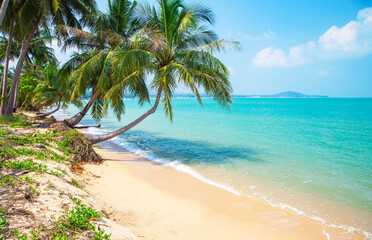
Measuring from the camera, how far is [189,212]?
4.79 meters

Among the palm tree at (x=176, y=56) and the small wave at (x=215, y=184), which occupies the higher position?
the palm tree at (x=176, y=56)

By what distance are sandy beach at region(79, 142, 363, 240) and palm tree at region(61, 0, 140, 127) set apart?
4591 mm

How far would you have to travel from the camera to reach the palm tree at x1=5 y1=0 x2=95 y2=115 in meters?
10.5

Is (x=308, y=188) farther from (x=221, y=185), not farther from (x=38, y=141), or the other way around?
(x=38, y=141)

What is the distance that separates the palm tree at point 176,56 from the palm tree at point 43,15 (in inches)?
206

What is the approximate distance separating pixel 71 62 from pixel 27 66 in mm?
20333

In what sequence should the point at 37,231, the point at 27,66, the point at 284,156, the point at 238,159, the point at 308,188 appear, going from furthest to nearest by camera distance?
the point at 27,66, the point at 284,156, the point at 238,159, the point at 308,188, the point at 37,231

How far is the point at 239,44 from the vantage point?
26.3ft

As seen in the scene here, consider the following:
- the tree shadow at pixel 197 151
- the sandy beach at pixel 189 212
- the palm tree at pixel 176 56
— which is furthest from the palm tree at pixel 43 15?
the sandy beach at pixel 189 212

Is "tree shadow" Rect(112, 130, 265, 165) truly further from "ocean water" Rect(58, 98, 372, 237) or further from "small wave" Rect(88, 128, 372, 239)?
"small wave" Rect(88, 128, 372, 239)

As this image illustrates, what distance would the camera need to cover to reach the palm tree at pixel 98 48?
9586 mm

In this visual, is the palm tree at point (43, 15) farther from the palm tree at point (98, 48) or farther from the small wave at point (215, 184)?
the small wave at point (215, 184)

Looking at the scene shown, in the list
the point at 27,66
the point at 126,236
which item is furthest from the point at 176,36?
the point at 27,66

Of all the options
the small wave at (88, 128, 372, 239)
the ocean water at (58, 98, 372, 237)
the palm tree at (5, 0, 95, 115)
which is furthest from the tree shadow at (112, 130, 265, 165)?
the palm tree at (5, 0, 95, 115)
